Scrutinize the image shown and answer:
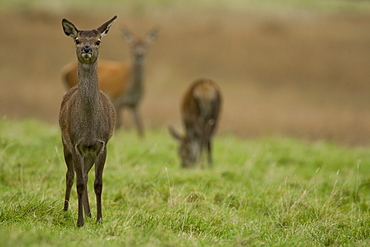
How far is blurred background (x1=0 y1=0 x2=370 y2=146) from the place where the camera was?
18.6 meters

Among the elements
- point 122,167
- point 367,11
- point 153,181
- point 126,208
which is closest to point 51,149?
point 122,167

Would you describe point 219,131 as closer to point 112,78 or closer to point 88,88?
point 112,78

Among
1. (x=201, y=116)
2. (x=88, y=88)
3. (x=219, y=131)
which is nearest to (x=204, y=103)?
(x=201, y=116)

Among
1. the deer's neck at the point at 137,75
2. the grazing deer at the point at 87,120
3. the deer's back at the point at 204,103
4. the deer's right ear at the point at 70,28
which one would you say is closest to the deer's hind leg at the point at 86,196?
the grazing deer at the point at 87,120

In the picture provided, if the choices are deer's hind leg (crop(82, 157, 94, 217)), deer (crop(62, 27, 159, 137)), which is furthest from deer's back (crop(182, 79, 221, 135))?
deer's hind leg (crop(82, 157, 94, 217))

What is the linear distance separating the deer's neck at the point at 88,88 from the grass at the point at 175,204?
1.06m

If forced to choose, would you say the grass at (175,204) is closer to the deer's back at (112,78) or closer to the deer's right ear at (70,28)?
the deer's right ear at (70,28)

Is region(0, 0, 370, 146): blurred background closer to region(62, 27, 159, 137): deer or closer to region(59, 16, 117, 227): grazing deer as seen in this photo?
region(62, 27, 159, 137): deer

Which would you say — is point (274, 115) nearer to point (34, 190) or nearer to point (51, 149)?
point (51, 149)

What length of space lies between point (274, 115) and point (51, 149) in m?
10.9

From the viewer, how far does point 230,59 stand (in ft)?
77.0

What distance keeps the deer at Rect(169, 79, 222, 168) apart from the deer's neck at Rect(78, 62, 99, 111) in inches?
184

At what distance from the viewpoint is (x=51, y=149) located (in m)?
9.33

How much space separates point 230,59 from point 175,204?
17042 millimetres
